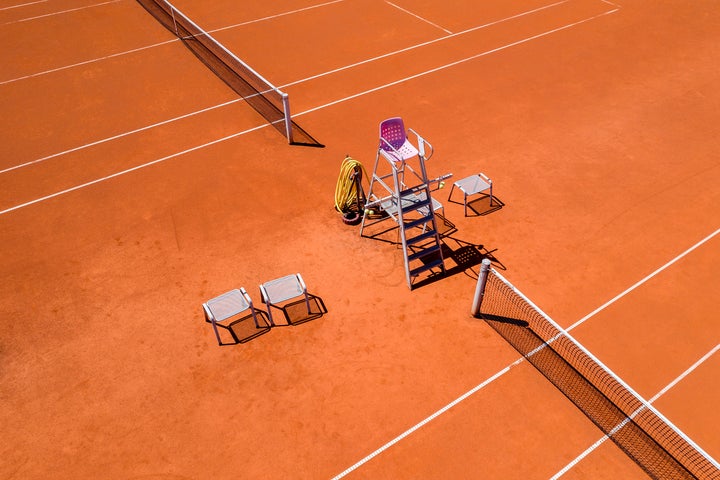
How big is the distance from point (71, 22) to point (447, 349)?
68.9ft

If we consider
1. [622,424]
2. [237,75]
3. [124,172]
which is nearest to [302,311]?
[622,424]

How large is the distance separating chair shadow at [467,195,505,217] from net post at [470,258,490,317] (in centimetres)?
302

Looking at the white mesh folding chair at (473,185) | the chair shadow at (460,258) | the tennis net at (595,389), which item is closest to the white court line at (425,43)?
the white mesh folding chair at (473,185)

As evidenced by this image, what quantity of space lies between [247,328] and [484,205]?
21.4ft

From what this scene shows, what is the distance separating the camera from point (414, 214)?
13547 mm

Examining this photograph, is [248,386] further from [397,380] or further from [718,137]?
[718,137]

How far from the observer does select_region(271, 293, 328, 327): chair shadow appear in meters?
11.0

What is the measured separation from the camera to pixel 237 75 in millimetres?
18562

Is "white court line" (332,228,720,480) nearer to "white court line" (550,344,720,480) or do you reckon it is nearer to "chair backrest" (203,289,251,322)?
"white court line" (550,344,720,480)

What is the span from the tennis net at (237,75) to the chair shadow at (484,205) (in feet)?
15.8

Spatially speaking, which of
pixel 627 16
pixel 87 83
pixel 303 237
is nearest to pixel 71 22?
pixel 87 83

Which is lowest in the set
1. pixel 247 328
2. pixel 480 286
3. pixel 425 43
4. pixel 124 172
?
pixel 247 328

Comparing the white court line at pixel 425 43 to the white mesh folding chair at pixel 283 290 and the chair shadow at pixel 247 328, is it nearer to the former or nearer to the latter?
the white mesh folding chair at pixel 283 290

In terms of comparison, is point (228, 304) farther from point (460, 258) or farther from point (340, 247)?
point (460, 258)
